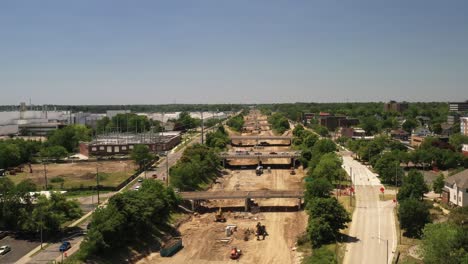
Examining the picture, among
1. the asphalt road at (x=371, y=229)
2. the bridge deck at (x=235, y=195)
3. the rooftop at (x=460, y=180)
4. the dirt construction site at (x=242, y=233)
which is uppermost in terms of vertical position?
the rooftop at (x=460, y=180)

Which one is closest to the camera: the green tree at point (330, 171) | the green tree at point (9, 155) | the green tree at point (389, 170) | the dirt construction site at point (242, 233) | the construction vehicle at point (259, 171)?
the dirt construction site at point (242, 233)

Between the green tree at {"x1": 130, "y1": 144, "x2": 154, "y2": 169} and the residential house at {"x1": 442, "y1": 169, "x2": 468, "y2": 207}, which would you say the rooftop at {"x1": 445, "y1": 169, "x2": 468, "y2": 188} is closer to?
the residential house at {"x1": 442, "y1": 169, "x2": 468, "y2": 207}

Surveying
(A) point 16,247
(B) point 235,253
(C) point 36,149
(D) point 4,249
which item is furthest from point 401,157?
(C) point 36,149

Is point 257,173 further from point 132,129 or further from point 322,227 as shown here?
point 132,129

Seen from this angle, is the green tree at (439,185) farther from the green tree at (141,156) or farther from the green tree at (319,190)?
the green tree at (141,156)

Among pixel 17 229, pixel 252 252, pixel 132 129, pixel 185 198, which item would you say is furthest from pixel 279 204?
pixel 132 129

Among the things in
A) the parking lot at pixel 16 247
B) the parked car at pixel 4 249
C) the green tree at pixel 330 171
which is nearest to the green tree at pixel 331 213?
the green tree at pixel 330 171

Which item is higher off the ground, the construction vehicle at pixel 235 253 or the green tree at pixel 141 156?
the green tree at pixel 141 156
